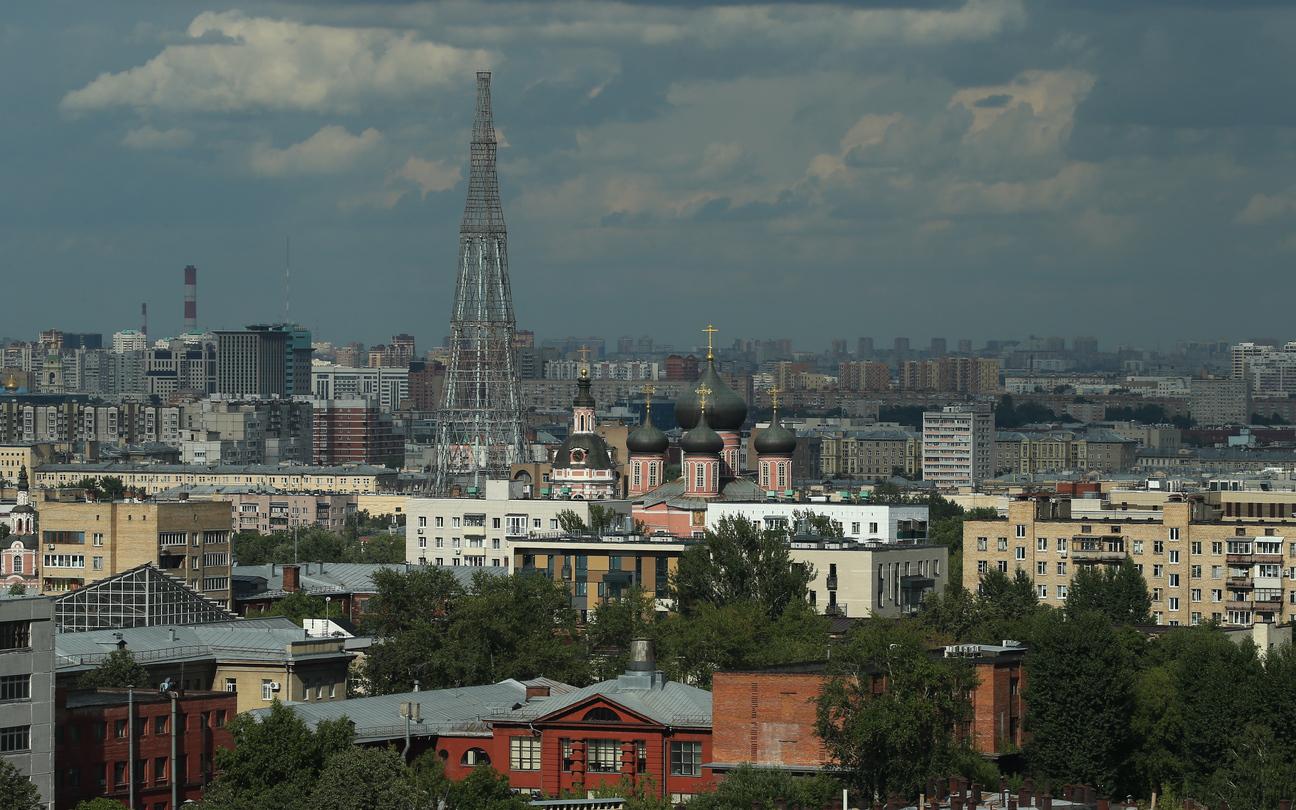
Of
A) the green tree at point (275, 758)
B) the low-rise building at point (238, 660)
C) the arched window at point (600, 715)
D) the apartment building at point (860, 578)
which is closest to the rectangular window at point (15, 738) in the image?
the green tree at point (275, 758)


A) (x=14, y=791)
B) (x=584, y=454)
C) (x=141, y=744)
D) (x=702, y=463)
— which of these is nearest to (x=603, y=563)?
(x=702, y=463)

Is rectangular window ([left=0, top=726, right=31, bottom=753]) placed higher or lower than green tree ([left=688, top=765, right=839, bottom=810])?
higher

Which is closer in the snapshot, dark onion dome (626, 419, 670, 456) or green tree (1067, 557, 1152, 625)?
green tree (1067, 557, 1152, 625)

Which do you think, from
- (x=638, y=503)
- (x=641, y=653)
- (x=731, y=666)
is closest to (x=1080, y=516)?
(x=638, y=503)

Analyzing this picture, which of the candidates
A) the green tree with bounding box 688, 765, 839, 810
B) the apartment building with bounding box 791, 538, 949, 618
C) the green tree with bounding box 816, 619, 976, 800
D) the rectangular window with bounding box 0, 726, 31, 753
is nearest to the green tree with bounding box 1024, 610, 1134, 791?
the green tree with bounding box 816, 619, 976, 800

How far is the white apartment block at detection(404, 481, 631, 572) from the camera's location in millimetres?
106625

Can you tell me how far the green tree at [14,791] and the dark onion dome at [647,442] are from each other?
205 ft

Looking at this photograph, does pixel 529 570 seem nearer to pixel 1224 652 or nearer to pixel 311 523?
pixel 1224 652

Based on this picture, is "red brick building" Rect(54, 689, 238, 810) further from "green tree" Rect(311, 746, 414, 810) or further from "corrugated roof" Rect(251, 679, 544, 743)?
"green tree" Rect(311, 746, 414, 810)

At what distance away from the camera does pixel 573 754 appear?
56906 millimetres

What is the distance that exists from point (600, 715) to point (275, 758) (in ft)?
23.3

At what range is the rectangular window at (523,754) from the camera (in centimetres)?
5756

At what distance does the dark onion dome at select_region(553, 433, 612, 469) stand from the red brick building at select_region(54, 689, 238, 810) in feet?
183

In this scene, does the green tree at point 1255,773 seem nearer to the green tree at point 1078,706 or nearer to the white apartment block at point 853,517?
the green tree at point 1078,706
